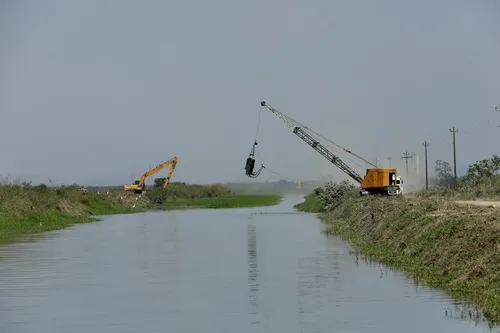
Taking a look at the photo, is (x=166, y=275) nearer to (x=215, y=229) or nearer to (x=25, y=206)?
(x=215, y=229)

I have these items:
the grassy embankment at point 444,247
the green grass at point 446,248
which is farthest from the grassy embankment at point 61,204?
the green grass at point 446,248

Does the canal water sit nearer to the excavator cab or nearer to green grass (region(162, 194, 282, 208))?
the excavator cab

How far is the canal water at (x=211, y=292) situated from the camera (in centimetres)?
1953

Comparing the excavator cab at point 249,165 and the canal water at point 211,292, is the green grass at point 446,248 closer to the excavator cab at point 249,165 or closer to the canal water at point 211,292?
the canal water at point 211,292

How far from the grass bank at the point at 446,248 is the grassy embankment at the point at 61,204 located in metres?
22.7

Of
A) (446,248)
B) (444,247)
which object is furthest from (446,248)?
(444,247)

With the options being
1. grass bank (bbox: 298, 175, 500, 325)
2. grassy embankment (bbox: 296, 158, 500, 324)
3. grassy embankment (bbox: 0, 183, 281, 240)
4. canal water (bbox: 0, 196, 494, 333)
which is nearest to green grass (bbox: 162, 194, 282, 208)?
grassy embankment (bbox: 0, 183, 281, 240)

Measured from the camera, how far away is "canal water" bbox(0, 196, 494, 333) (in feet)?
64.1

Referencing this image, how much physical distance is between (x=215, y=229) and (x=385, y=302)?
39400mm

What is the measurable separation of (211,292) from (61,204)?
54799 mm

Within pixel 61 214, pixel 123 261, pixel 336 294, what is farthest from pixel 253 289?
pixel 61 214

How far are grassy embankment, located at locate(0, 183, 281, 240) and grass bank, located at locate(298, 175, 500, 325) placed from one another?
74.5 feet

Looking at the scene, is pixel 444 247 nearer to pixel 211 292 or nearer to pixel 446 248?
pixel 446 248

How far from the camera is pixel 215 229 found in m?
61.5
